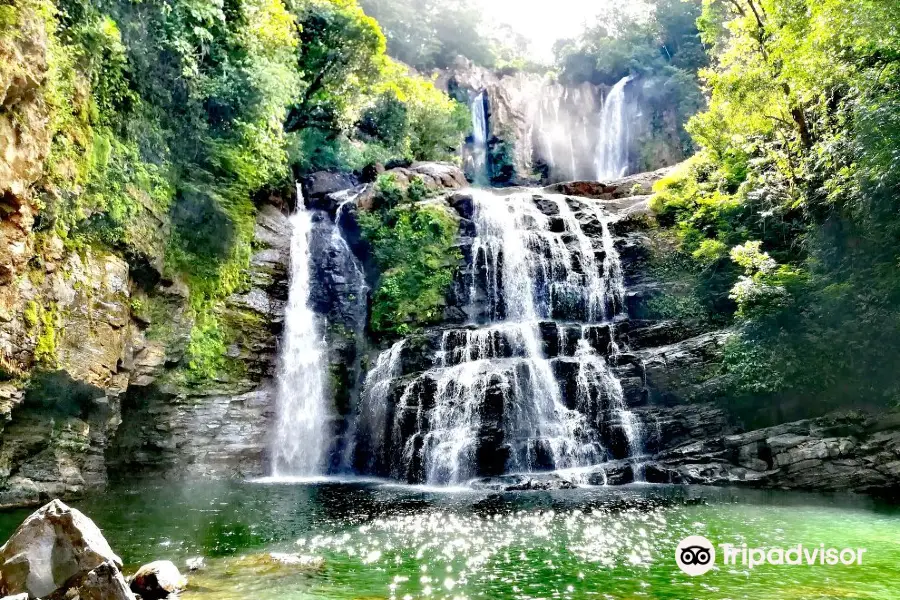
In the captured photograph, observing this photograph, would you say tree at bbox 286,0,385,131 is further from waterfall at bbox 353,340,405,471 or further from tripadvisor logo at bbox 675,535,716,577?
tripadvisor logo at bbox 675,535,716,577

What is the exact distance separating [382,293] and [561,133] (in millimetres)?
24360

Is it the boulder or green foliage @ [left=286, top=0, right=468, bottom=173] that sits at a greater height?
green foliage @ [left=286, top=0, right=468, bottom=173]

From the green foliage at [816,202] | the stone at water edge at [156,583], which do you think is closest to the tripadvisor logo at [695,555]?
the stone at water edge at [156,583]

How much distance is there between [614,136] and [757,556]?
3442 cm

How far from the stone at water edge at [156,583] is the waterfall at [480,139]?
32.3m

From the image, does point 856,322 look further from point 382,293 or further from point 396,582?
point 382,293

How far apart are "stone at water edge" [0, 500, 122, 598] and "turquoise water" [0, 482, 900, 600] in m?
1.20

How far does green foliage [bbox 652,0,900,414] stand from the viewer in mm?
13016

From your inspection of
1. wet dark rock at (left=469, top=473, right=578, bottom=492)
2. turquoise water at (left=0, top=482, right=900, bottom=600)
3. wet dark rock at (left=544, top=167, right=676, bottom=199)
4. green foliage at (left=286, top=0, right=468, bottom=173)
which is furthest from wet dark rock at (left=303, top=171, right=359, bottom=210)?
wet dark rock at (left=469, top=473, right=578, bottom=492)

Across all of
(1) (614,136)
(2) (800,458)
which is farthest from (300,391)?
(1) (614,136)

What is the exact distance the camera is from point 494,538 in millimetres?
8656

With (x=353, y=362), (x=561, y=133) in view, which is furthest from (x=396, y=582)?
(x=561, y=133)

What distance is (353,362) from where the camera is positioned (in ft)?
66.6

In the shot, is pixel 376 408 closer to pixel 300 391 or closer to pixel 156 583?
pixel 300 391
